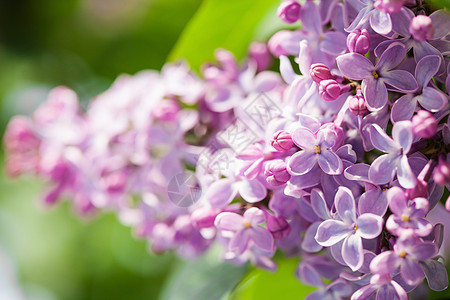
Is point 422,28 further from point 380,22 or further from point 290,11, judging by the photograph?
point 290,11

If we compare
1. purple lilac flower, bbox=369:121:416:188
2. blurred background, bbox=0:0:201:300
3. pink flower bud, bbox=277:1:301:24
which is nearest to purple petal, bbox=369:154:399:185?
purple lilac flower, bbox=369:121:416:188

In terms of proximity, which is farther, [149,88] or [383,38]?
[149,88]

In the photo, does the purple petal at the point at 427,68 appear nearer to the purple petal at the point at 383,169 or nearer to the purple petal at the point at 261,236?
the purple petal at the point at 383,169

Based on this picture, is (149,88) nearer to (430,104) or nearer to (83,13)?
(430,104)

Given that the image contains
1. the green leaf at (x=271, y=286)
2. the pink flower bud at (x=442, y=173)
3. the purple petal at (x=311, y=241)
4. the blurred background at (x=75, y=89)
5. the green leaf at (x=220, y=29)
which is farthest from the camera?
the blurred background at (x=75, y=89)

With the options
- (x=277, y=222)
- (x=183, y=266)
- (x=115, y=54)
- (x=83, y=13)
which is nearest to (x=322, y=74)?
(x=277, y=222)

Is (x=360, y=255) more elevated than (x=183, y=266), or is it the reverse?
(x=360, y=255)

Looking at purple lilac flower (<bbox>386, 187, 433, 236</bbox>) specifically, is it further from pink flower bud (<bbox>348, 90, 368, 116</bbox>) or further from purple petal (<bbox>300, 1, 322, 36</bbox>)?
purple petal (<bbox>300, 1, 322, 36</bbox>)

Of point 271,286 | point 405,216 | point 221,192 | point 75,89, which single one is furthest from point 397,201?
point 75,89

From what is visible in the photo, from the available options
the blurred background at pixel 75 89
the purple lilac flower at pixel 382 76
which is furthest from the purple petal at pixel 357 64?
the blurred background at pixel 75 89
